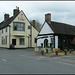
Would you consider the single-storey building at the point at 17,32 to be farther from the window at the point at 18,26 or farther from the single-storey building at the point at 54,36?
the single-storey building at the point at 54,36

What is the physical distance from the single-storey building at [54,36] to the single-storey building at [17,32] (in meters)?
6.32

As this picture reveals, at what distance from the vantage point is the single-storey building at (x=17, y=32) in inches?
1214

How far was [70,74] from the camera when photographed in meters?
7.30

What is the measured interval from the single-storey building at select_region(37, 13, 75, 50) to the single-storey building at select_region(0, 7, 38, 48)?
632cm

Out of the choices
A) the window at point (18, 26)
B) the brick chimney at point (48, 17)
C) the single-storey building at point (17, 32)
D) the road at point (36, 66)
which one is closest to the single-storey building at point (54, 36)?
the brick chimney at point (48, 17)

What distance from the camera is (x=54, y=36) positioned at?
24.1 m

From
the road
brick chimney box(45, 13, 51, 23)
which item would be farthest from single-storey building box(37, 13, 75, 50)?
the road

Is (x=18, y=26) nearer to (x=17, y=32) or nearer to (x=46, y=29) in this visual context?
(x=17, y=32)

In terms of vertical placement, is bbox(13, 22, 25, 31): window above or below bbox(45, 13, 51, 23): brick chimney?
below

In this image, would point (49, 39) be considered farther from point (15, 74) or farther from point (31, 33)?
point (15, 74)

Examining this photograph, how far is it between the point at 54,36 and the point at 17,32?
11.2 metres

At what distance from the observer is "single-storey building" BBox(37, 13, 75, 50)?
2430cm

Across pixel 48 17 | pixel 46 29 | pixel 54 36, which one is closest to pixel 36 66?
pixel 54 36

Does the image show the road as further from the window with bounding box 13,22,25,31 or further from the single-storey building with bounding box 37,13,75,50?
the window with bounding box 13,22,25,31
